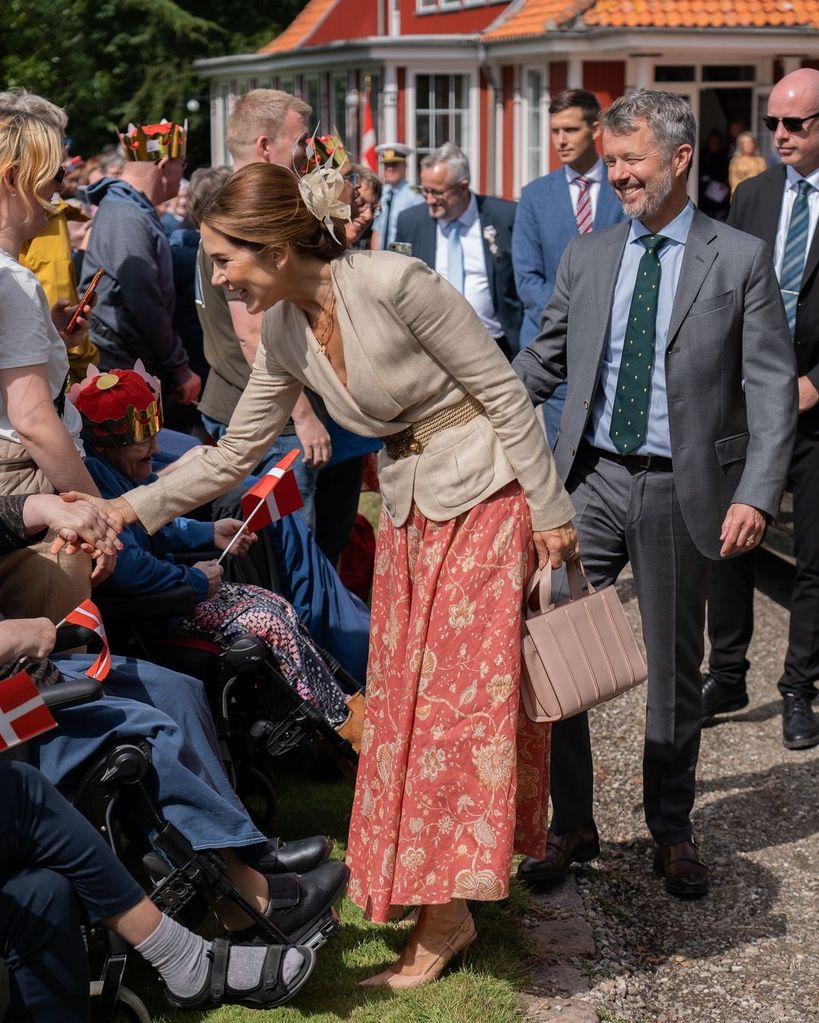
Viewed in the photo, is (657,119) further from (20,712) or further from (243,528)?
(20,712)

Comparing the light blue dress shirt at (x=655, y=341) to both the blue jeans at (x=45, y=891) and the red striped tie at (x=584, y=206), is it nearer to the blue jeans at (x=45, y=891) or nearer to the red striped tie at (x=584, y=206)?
the blue jeans at (x=45, y=891)

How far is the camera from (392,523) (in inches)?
145

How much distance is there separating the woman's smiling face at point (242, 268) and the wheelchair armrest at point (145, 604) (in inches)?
41.2

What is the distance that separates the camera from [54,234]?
591 cm

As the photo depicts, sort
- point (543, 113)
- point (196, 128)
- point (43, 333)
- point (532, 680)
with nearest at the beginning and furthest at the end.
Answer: point (532, 680)
point (43, 333)
point (543, 113)
point (196, 128)

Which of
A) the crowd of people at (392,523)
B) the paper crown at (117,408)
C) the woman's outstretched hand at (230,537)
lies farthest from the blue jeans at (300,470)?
the paper crown at (117,408)

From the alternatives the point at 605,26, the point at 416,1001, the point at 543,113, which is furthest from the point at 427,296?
the point at 543,113

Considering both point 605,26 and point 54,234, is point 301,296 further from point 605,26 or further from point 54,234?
point 605,26

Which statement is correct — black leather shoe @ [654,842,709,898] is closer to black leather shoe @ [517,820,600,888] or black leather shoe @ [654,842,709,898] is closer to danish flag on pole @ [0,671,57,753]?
black leather shoe @ [517,820,600,888]

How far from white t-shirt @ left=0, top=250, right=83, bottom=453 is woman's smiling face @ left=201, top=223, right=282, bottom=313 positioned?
0.67 m

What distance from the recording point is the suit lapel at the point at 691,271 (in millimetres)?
4066

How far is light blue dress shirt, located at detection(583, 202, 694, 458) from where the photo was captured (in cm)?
415

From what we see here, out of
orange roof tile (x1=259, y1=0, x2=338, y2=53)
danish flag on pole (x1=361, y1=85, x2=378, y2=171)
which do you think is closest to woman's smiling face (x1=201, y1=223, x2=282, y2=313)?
danish flag on pole (x1=361, y1=85, x2=378, y2=171)

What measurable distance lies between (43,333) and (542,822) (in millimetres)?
1884
